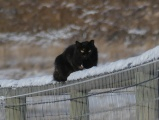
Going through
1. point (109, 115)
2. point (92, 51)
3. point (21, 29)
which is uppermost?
point (21, 29)

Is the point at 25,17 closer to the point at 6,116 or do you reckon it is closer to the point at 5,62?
the point at 5,62

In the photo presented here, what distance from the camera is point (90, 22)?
9.62 meters

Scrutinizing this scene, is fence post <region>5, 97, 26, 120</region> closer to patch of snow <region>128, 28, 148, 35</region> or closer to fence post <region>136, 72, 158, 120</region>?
fence post <region>136, 72, 158, 120</region>

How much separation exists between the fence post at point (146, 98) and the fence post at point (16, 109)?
1078mm

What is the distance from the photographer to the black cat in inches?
153

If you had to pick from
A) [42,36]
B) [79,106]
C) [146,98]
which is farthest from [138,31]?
[146,98]

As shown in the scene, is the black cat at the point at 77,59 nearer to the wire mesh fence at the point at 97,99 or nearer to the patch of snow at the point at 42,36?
the wire mesh fence at the point at 97,99

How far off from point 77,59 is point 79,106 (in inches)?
41.6

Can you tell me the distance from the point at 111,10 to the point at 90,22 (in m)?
0.50

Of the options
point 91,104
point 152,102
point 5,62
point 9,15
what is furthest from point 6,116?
point 9,15

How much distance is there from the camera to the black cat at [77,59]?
12.8 feet

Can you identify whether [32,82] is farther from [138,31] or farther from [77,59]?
[138,31]

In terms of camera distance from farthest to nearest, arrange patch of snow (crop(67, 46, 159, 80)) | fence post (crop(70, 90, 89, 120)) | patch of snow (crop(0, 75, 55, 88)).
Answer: patch of snow (crop(0, 75, 55, 88)), fence post (crop(70, 90, 89, 120)), patch of snow (crop(67, 46, 159, 80))

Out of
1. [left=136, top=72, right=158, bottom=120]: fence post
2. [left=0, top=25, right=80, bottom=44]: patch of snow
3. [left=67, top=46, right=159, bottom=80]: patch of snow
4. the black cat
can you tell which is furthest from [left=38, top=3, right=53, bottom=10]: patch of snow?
[left=136, top=72, right=158, bottom=120]: fence post
